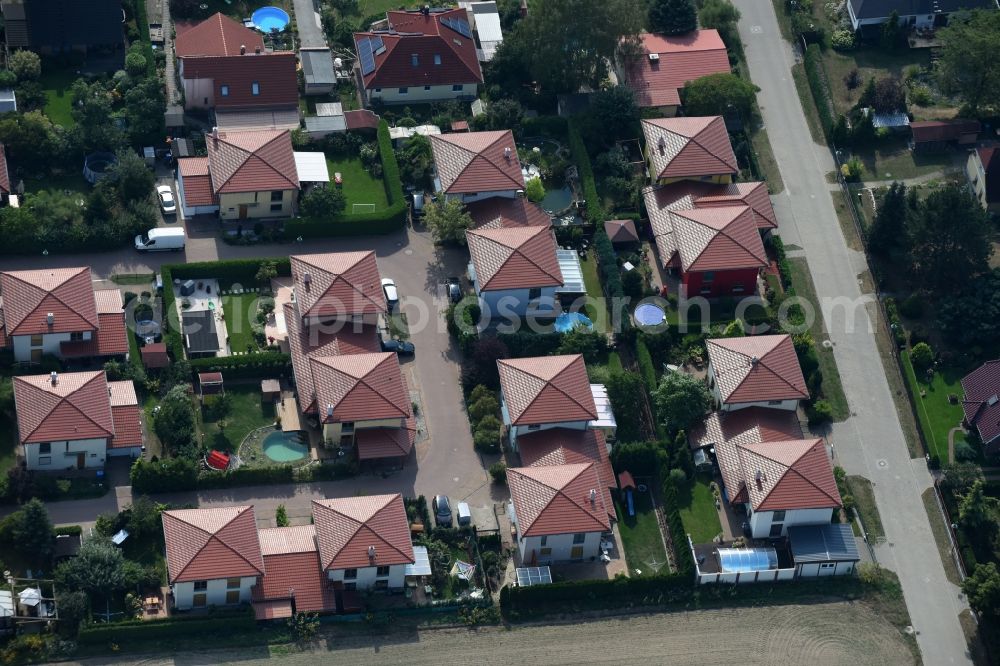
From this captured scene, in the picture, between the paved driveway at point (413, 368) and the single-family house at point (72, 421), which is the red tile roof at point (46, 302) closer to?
the single-family house at point (72, 421)

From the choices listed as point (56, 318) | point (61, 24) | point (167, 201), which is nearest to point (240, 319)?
point (167, 201)

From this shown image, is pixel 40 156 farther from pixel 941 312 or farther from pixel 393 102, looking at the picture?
pixel 941 312

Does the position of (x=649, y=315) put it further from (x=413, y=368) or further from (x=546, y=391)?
(x=413, y=368)

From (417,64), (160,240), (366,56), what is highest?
(366,56)

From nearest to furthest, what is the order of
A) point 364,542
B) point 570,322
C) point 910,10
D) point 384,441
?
1. point 364,542
2. point 384,441
3. point 570,322
4. point 910,10

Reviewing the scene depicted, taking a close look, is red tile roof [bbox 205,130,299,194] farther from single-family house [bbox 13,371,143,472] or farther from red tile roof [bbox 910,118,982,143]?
red tile roof [bbox 910,118,982,143]

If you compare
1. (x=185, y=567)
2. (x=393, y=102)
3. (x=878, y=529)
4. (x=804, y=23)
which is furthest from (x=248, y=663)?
(x=804, y=23)
